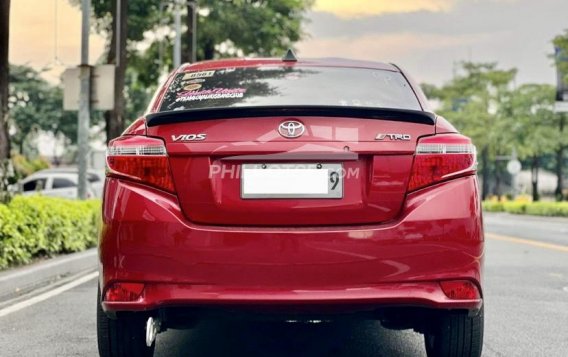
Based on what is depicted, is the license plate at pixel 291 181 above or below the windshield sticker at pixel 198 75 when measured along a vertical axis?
below

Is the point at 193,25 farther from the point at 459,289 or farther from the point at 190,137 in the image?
the point at 459,289

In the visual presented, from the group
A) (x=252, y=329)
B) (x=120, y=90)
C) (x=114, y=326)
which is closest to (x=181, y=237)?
(x=114, y=326)

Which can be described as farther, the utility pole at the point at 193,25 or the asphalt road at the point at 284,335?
the utility pole at the point at 193,25

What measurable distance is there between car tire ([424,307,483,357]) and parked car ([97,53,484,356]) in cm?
27

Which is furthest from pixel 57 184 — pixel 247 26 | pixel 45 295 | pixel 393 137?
pixel 393 137

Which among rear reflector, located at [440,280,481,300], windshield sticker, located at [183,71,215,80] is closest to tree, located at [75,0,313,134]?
windshield sticker, located at [183,71,215,80]

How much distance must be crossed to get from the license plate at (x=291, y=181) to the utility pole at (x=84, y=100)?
445 inches

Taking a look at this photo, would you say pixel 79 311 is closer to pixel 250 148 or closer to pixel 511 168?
pixel 250 148

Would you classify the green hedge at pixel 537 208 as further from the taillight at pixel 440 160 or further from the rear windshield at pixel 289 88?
the taillight at pixel 440 160

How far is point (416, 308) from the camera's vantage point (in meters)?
3.76

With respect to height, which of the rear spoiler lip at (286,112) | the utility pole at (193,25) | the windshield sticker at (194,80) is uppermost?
the utility pole at (193,25)

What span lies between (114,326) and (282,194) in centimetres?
106

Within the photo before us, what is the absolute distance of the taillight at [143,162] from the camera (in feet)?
11.8

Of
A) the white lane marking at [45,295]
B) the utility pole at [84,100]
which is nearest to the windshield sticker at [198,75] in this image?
the white lane marking at [45,295]
